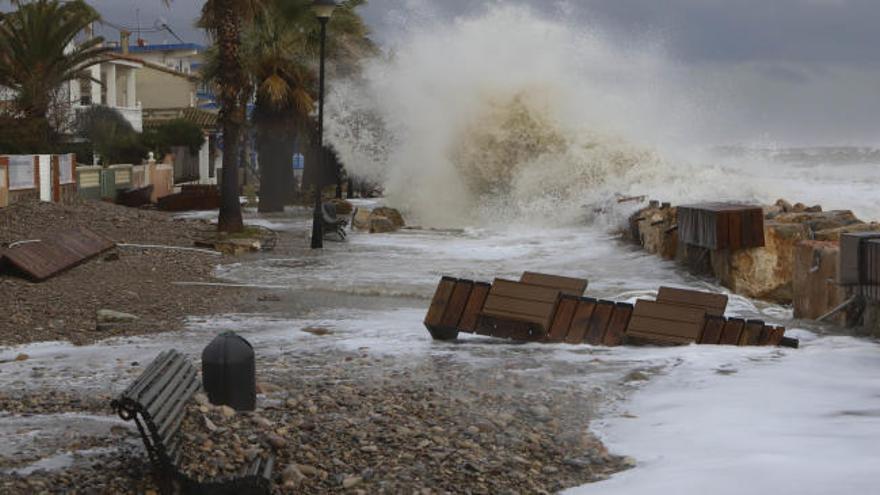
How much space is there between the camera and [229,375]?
618 centimetres

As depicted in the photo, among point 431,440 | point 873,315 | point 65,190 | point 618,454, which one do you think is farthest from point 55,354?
point 65,190

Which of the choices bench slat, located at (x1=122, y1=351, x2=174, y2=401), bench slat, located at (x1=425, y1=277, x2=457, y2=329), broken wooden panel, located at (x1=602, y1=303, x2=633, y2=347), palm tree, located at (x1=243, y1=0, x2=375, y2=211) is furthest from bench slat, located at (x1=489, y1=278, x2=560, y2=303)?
palm tree, located at (x1=243, y1=0, x2=375, y2=211)

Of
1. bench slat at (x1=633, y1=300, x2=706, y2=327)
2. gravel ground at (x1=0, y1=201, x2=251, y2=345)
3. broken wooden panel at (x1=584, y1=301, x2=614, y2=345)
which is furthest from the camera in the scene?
gravel ground at (x1=0, y1=201, x2=251, y2=345)

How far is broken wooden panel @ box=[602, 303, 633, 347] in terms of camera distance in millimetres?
9227

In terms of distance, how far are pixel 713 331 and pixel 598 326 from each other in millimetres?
898

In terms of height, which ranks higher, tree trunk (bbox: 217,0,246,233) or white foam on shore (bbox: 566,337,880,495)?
tree trunk (bbox: 217,0,246,233)

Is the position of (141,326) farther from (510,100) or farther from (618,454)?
(510,100)

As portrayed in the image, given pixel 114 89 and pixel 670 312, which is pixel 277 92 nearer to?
pixel 670 312

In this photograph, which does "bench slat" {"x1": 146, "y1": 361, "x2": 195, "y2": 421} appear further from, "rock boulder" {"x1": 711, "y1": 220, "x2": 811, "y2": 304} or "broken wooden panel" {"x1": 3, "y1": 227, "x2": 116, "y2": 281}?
"rock boulder" {"x1": 711, "y1": 220, "x2": 811, "y2": 304}

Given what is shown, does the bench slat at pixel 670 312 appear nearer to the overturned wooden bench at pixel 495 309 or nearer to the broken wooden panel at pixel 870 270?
the overturned wooden bench at pixel 495 309

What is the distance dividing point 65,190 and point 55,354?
Answer: 58.8ft

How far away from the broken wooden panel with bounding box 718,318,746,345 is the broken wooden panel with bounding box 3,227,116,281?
25.2 ft

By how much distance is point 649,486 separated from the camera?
5.49 m

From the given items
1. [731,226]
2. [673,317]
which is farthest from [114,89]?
[673,317]
